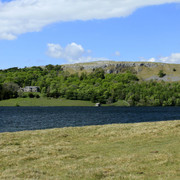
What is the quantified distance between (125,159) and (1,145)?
1362 cm

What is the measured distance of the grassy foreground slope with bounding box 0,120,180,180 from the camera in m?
17.2

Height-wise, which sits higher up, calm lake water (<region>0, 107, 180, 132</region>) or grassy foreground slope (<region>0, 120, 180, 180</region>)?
grassy foreground slope (<region>0, 120, 180, 180</region>)

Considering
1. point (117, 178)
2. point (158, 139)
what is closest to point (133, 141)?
point (158, 139)

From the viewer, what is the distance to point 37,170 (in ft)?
60.9

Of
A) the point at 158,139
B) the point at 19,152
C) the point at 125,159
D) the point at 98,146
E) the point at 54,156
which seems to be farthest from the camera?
the point at 158,139

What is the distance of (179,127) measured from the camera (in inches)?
1378

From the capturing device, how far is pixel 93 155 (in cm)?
2262

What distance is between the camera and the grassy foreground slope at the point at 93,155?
56.6ft

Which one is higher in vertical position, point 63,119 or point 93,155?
point 93,155

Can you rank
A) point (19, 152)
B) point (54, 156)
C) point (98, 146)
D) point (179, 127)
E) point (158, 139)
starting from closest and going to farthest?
1. point (54, 156)
2. point (19, 152)
3. point (98, 146)
4. point (158, 139)
5. point (179, 127)

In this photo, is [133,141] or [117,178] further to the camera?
[133,141]

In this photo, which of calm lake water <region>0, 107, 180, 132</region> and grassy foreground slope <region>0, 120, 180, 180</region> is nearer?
grassy foreground slope <region>0, 120, 180, 180</region>

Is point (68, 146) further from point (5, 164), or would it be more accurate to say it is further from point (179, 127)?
point (179, 127)

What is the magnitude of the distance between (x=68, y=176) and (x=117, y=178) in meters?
2.89
